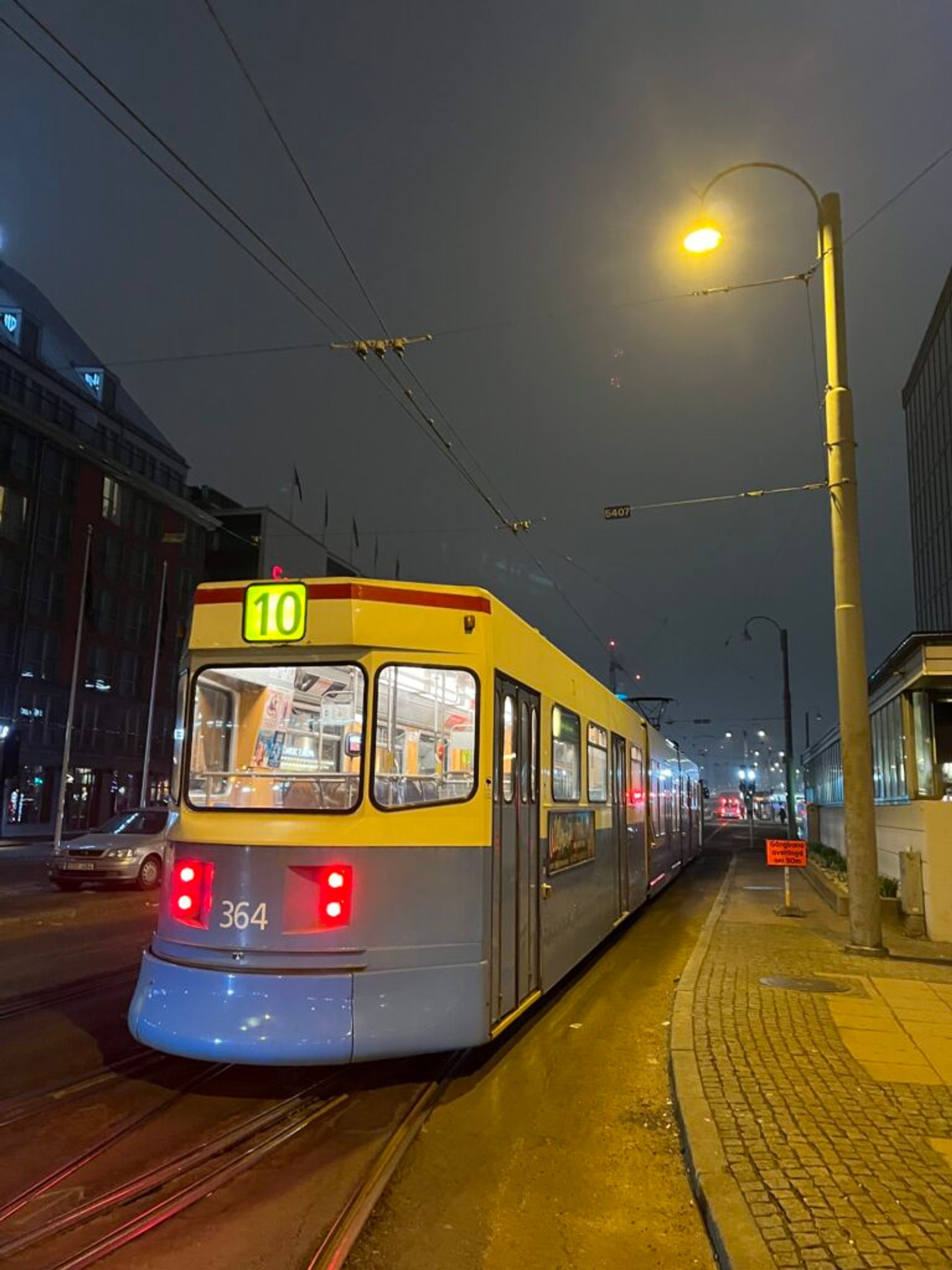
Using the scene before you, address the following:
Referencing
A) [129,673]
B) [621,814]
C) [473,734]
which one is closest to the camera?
[473,734]

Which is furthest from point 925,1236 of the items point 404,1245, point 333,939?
point 333,939

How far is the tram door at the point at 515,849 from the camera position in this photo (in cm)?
614

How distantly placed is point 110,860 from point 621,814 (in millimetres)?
9894

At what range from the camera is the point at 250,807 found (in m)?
5.75

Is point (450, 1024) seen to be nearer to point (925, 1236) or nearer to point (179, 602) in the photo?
point (925, 1236)

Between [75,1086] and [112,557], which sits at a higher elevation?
[112,557]

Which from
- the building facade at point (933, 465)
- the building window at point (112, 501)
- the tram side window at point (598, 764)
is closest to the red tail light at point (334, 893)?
the tram side window at point (598, 764)

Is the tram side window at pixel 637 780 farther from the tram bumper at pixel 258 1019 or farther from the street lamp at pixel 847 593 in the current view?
the tram bumper at pixel 258 1019

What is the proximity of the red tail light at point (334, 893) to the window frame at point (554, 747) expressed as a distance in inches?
106

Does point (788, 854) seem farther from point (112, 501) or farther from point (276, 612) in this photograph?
point (112, 501)

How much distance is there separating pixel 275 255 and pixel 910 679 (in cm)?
982

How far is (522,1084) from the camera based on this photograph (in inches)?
241

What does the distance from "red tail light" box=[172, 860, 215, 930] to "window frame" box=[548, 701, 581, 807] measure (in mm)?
3118

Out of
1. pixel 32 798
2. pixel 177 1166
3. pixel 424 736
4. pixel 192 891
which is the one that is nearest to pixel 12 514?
pixel 32 798
